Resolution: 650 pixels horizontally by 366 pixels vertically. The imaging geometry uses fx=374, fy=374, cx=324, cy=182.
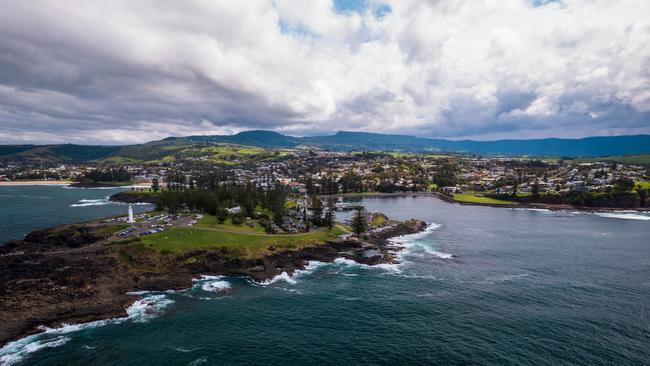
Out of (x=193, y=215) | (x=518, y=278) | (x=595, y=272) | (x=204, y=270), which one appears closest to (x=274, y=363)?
(x=204, y=270)

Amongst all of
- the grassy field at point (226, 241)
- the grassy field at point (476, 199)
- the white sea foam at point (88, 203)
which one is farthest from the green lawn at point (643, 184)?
the white sea foam at point (88, 203)

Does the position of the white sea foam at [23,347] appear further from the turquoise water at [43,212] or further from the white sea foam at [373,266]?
the turquoise water at [43,212]

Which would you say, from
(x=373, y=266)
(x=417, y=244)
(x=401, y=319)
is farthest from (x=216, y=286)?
(x=417, y=244)

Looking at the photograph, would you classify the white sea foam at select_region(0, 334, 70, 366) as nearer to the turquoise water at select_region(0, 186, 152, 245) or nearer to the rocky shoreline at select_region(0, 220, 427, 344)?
the rocky shoreline at select_region(0, 220, 427, 344)

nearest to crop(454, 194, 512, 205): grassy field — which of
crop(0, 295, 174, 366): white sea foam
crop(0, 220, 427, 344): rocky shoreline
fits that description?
crop(0, 220, 427, 344): rocky shoreline

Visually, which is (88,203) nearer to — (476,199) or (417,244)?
(417,244)

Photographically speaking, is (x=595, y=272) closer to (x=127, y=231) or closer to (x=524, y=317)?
(x=524, y=317)

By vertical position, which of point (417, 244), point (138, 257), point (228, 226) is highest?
point (228, 226)
